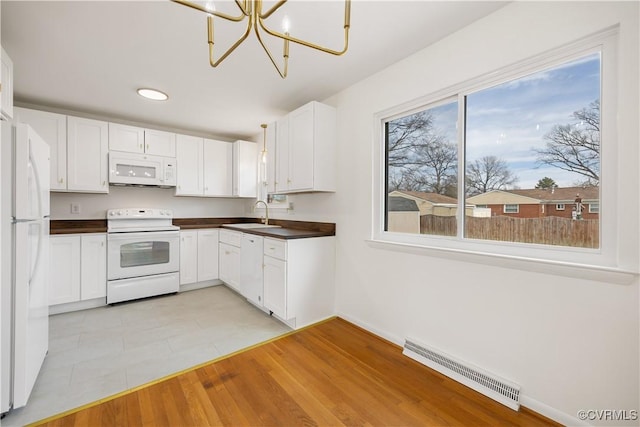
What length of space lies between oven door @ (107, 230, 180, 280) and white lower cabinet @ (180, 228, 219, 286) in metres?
0.10

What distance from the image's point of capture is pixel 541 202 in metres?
1.66

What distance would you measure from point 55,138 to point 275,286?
3102 millimetres

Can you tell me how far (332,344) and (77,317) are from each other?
2790mm

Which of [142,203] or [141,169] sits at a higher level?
[141,169]

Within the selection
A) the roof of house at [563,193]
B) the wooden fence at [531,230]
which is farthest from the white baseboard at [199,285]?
the roof of house at [563,193]

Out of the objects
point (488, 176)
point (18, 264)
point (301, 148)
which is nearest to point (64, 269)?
point (18, 264)

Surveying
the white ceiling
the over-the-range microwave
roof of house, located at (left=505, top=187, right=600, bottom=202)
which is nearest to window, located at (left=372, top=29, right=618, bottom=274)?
roof of house, located at (left=505, top=187, right=600, bottom=202)

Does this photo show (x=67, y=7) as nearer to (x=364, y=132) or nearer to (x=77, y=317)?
(x=364, y=132)

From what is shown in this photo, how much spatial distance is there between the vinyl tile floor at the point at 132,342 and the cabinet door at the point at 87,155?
4.99ft

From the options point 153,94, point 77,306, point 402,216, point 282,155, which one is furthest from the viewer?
point 282,155

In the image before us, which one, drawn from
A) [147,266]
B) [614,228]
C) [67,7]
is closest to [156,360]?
[147,266]

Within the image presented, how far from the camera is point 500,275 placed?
1.74 m

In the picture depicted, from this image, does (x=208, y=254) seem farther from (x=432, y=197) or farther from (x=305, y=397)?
(x=432, y=197)

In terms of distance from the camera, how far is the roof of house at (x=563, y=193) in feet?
4.83
